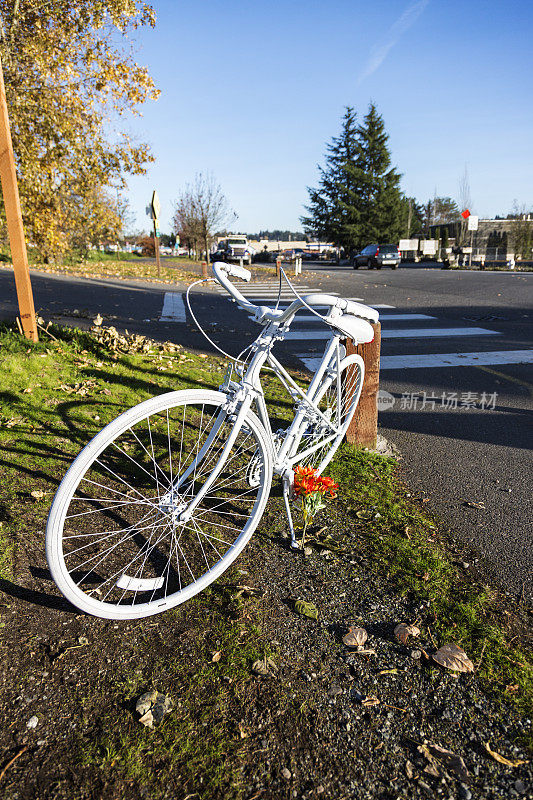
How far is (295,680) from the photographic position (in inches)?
77.2

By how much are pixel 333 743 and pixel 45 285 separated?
1642 cm

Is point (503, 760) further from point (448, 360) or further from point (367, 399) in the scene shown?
point (448, 360)

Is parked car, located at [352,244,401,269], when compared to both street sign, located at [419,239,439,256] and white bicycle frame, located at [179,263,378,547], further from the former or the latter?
white bicycle frame, located at [179,263,378,547]

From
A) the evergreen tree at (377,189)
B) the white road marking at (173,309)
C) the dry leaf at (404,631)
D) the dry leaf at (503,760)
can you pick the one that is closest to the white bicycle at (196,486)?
the dry leaf at (404,631)

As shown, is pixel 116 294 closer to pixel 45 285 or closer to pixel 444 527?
pixel 45 285

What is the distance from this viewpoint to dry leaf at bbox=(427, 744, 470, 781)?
5.35 ft

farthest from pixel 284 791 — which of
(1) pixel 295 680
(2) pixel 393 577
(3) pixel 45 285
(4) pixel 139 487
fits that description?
(3) pixel 45 285

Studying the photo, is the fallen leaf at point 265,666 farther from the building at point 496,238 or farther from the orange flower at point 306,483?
the building at point 496,238

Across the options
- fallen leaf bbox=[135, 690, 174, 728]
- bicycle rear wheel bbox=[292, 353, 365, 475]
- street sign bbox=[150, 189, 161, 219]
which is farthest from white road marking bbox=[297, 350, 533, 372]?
street sign bbox=[150, 189, 161, 219]

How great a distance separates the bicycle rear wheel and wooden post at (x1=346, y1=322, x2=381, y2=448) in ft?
0.79

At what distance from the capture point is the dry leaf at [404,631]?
2.19 m

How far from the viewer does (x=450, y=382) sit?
21.0 feet

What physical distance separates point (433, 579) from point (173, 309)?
389 inches

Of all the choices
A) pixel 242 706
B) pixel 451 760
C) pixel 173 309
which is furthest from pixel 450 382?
pixel 173 309
